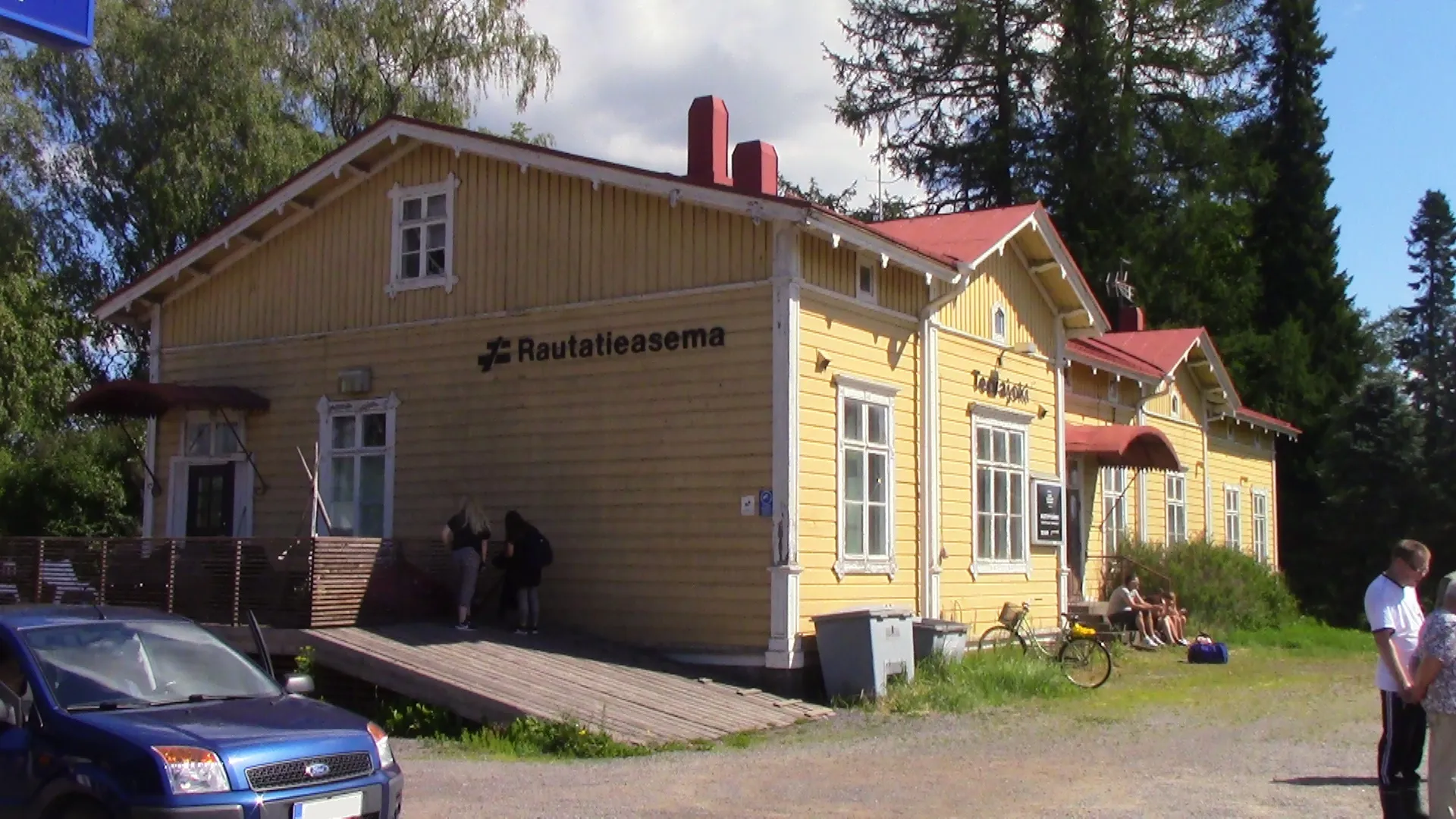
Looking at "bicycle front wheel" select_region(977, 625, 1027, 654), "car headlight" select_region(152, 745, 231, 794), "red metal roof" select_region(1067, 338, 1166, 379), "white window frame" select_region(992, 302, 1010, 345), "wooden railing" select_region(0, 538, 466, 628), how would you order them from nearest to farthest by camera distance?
"car headlight" select_region(152, 745, 231, 794) < "wooden railing" select_region(0, 538, 466, 628) < "bicycle front wheel" select_region(977, 625, 1027, 654) < "white window frame" select_region(992, 302, 1010, 345) < "red metal roof" select_region(1067, 338, 1166, 379)

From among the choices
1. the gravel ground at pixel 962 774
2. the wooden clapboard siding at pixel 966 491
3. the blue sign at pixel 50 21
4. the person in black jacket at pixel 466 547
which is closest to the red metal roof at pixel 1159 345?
the wooden clapboard siding at pixel 966 491

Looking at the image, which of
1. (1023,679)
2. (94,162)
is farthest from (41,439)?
(1023,679)

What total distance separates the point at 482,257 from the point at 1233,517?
20243mm

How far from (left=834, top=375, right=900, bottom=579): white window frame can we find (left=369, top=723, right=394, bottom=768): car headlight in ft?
27.6

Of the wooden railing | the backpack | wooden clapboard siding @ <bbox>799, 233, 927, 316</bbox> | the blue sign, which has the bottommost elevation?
the backpack

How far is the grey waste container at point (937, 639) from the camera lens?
16.0 metres

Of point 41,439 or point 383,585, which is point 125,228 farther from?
point 383,585

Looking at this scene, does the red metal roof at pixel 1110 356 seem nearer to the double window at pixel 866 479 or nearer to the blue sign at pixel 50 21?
the double window at pixel 866 479

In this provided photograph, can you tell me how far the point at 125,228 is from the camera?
29.6 m

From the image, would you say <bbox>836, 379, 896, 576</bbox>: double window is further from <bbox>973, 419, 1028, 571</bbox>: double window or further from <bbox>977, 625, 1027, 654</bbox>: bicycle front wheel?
<bbox>973, 419, 1028, 571</bbox>: double window

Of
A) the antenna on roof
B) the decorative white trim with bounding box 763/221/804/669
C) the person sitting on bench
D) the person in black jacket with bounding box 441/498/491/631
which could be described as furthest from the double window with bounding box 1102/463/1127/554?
the person in black jacket with bounding box 441/498/491/631

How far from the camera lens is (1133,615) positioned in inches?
874

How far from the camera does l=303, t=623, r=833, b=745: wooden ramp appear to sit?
12648 millimetres

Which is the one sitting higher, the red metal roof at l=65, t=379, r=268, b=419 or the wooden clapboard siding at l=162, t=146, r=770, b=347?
the wooden clapboard siding at l=162, t=146, r=770, b=347
